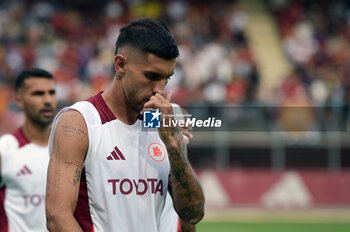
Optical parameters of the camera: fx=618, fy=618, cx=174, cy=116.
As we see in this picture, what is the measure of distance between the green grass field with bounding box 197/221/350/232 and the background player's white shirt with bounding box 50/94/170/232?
9473 mm

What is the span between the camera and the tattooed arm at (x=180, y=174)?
3492 millimetres

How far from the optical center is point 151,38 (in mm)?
3621

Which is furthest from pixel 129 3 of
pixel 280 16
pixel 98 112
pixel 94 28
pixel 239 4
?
pixel 98 112

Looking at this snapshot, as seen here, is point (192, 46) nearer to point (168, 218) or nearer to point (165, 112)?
point (168, 218)

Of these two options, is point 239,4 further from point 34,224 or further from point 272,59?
point 34,224

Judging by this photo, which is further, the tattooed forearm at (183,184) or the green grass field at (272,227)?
the green grass field at (272,227)

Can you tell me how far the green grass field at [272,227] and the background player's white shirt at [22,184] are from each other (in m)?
7.28

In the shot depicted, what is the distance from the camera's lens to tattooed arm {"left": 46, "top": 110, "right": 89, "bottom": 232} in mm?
3330

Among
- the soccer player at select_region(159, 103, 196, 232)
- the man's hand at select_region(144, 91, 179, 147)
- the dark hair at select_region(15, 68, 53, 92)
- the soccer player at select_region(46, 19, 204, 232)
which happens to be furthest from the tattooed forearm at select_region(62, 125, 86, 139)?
the dark hair at select_region(15, 68, 53, 92)

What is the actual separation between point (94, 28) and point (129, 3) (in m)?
2.40

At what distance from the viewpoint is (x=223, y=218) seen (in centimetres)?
1549

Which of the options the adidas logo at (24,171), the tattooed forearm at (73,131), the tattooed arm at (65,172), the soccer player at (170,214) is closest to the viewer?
the tattooed arm at (65,172)

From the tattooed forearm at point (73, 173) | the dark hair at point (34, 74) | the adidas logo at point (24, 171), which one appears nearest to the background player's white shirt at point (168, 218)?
the tattooed forearm at point (73, 173)

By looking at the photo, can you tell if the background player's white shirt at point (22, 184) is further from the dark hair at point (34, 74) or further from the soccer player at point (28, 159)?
the dark hair at point (34, 74)
